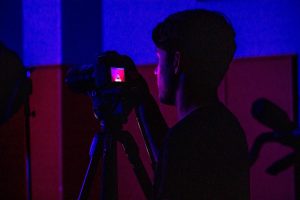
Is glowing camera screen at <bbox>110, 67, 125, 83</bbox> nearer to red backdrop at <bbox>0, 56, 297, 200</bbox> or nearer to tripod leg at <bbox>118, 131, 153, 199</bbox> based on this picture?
tripod leg at <bbox>118, 131, 153, 199</bbox>

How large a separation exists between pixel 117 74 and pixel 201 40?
69cm

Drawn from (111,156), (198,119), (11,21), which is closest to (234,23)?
(111,156)

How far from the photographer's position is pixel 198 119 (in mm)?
933

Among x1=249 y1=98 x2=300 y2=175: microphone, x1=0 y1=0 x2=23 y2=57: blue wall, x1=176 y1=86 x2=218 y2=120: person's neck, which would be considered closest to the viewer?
x1=176 y1=86 x2=218 y2=120: person's neck

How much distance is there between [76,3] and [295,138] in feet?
8.74

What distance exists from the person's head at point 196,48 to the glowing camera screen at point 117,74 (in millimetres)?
582

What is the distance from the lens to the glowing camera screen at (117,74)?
1.66 metres

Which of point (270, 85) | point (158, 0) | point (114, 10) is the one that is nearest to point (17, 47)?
point (114, 10)

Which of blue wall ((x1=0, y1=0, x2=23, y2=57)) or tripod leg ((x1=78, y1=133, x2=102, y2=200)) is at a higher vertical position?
blue wall ((x1=0, y1=0, x2=23, y2=57))

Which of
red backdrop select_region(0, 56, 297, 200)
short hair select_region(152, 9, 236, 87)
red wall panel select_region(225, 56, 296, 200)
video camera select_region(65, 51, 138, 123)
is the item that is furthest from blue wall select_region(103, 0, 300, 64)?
short hair select_region(152, 9, 236, 87)

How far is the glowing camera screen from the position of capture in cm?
166

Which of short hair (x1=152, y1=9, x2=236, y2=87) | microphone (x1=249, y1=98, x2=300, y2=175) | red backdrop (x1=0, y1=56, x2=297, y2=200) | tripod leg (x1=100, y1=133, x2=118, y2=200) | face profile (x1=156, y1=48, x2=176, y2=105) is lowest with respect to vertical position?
red backdrop (x1=0, y1=56, x2=297, y2=200)

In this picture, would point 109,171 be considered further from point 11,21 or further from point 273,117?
point 11,21

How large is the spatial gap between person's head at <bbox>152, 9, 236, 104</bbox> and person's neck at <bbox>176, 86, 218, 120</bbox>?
0.05 feet
